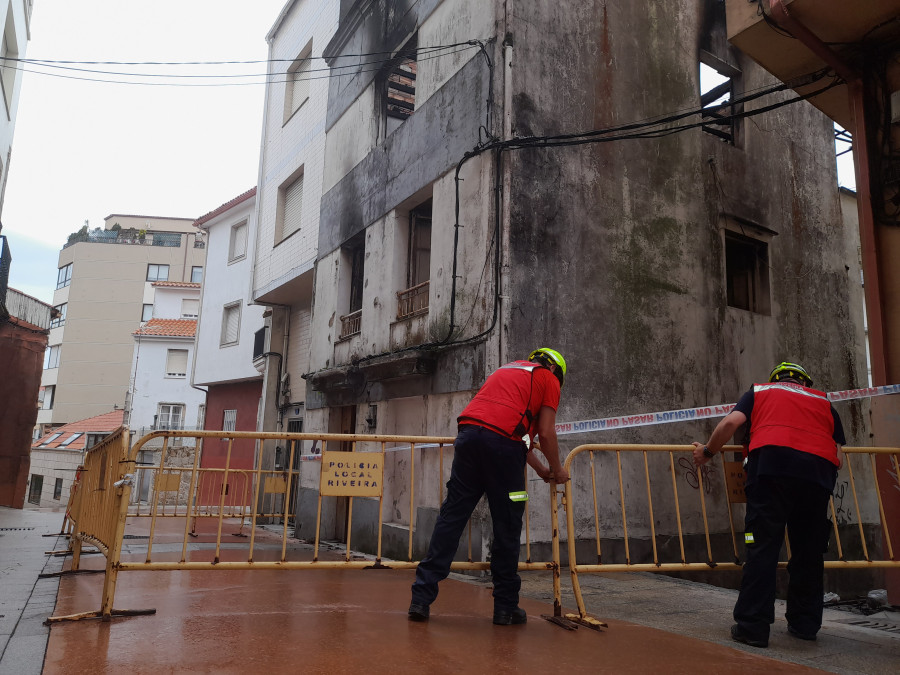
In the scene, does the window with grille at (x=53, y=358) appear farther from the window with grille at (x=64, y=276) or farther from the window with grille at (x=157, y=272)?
the window with grille at (x=157, y=272)

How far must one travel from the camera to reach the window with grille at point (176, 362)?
33.0m

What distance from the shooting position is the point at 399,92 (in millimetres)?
12820

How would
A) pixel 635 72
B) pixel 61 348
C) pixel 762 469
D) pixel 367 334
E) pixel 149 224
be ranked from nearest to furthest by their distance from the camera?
1. pixel 762 469
2. pixel 635 72
3. pixel 367 334
4. pixel 61 348
5. pixel 149 224

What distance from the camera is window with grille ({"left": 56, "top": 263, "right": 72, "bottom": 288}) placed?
48281 millimetres

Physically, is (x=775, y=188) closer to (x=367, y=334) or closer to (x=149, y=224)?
(x=367, y=334)

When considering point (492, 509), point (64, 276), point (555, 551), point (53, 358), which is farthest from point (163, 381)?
point (492, 509)

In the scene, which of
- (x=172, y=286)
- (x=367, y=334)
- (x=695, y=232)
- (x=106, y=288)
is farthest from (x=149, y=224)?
(x=695, y=232)

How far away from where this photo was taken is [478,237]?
8570mm

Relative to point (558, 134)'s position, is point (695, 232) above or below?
below

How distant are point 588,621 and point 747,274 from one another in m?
8.17

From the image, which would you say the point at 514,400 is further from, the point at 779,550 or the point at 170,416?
the point at 170,416

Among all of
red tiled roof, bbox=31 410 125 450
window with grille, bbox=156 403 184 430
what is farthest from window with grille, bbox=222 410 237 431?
red tiled roof, bbox=31 410 125 450

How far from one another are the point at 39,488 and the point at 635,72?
124ft

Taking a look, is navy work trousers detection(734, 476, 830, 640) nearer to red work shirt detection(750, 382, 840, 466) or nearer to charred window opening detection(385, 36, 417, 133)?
red work shirt detection(750, 382, 840, 466)
